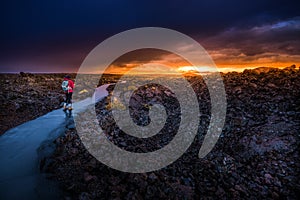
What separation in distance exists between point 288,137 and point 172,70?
39.1ft

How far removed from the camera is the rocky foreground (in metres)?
4.35

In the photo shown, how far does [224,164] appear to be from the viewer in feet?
16.9

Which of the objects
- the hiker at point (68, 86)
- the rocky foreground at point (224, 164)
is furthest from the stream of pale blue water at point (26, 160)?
the hiker at point (68, 86)

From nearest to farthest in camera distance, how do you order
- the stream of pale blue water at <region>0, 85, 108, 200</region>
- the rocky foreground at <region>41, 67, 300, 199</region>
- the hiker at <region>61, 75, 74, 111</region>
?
the rocky foreground at <region>41, 67, 300, 199</region>
the stream of pale blue water at <region>0, 85, 108, 200</region>
the hiker at <region>61, 75, 74, 111</region>

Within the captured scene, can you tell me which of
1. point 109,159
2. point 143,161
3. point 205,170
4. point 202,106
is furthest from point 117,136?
point 202,106

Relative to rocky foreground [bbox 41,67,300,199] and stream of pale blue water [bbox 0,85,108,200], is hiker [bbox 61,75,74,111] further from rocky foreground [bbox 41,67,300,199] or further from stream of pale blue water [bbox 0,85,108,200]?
rocky foreground [bbox 41,67,300,199]

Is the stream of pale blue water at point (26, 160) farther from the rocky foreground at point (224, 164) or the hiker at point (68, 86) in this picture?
the hiker at point (68, 86)

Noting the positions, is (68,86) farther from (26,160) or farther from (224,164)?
(224,164)

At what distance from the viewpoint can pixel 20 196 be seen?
4832 millimetres

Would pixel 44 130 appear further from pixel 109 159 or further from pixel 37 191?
pixel 109 159

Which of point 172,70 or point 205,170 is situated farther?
point 172,70

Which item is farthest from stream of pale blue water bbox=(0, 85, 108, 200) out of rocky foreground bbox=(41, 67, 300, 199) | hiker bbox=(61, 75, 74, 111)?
hiker bbox=(61, 75, 74, 111)

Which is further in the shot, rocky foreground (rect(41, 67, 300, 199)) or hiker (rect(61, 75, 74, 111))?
hiker (rect(61, 75, 74, 111))

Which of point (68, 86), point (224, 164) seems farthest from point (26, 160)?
point (224, 164)
